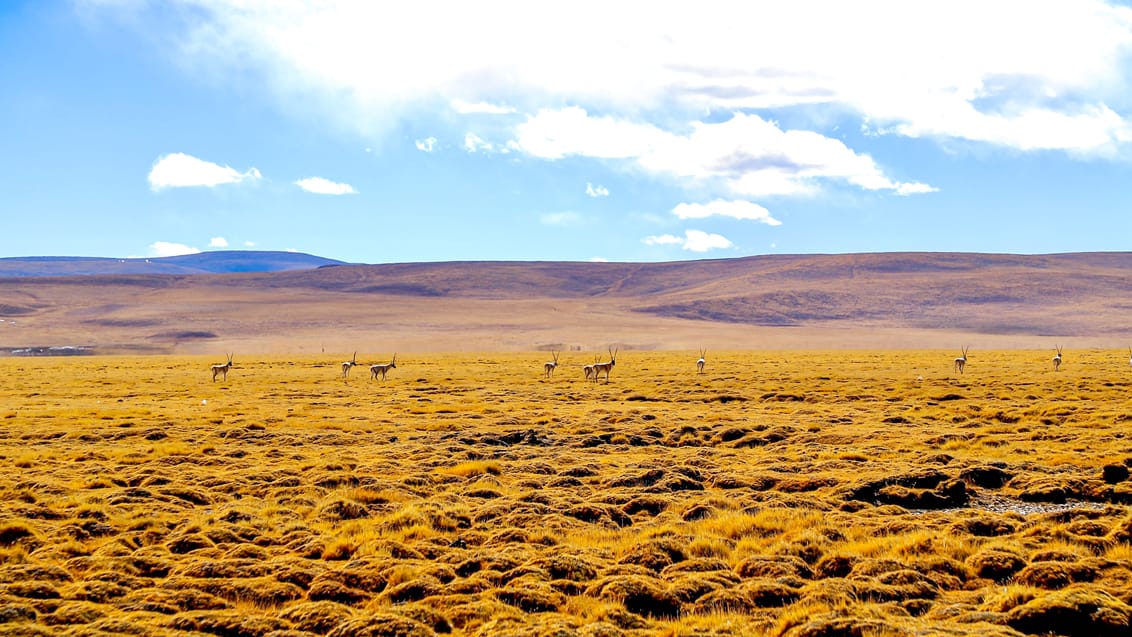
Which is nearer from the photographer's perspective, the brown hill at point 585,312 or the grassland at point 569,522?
the grassland at point 569,522

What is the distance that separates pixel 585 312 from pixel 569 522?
146 meters

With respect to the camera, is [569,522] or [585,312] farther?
[585,312]

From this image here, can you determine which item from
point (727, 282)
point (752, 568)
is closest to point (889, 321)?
point (727, 282)

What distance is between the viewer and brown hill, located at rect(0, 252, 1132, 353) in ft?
411

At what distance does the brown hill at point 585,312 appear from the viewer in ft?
411

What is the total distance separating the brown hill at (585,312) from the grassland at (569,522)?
8692 centimetres

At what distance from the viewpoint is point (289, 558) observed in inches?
501

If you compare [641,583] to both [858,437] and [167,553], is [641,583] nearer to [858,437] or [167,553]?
[167,553]

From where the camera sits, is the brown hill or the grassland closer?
the grassland

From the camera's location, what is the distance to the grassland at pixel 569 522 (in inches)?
409

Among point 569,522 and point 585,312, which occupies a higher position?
point 569,522

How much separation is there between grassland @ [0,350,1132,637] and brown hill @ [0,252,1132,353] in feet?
285

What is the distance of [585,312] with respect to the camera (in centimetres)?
16088

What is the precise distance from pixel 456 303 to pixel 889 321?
73.5 m
